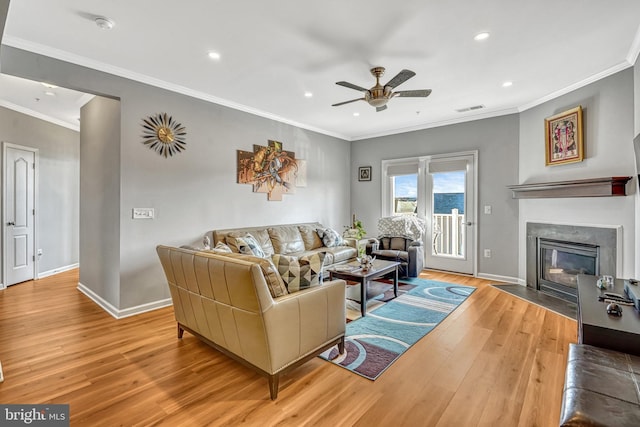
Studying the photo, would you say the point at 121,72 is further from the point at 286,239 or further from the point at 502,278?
the point at 502,278

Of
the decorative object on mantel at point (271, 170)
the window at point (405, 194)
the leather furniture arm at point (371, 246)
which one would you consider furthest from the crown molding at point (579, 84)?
the decorative object on mantel at point (271, 170)

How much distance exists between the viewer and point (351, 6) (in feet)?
7.36

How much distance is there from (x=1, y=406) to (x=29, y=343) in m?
1.06

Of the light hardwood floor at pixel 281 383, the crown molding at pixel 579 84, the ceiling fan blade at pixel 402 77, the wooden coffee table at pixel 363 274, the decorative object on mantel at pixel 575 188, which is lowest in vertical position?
the light hardwood floor at pixel 281 383

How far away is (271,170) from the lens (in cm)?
500

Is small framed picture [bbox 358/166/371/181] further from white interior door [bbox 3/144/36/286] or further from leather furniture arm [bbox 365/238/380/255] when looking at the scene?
white interior door [bbox 3/144/36/286]

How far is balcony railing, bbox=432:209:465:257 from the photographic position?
17.5 ft

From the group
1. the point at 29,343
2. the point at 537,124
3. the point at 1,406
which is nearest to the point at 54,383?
Result: the point at 1,406

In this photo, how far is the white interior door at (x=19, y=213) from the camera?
14.9ft

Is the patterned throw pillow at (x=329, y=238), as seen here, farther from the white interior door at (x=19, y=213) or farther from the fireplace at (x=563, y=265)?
the white interior door at (x=19, y=213)

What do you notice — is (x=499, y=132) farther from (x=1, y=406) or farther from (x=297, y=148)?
(x=1, y=406)

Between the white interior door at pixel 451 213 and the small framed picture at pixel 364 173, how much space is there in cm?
130

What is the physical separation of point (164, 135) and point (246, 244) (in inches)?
65.6

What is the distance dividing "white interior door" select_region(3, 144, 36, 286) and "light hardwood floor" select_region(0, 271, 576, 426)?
80.1 inches
